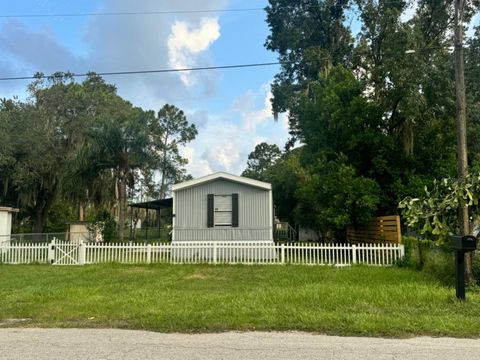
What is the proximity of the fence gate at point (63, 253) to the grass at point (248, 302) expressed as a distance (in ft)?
9.31

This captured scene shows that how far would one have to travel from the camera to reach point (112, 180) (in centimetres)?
2711

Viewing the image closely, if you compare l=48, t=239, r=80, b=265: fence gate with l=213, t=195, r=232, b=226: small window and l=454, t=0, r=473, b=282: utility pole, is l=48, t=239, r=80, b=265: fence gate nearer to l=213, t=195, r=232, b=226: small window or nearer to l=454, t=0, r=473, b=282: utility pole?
l=213, t=195, r=232, b=226: small window

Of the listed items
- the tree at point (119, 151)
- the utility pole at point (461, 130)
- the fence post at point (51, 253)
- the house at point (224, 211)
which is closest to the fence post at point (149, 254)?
the house at point (224, 211)

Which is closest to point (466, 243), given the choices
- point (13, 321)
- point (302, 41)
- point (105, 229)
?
point (13, 321)

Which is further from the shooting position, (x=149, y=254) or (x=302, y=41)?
(x=302, y=41)

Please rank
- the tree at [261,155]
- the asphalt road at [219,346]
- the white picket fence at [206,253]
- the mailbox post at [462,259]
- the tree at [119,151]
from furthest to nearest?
the tree at [261,155], the tree at [119,151], the white picket fence at [206,253], the mailbox post at [462,259], the asphalt road at [219,346]

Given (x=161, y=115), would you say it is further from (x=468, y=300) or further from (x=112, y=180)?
(x=468, y=300)

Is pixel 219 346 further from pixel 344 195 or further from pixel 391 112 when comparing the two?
pixel 391 112

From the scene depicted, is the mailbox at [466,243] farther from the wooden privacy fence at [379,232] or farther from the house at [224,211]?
the house at [224,211]

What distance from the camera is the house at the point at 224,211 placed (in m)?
16.3

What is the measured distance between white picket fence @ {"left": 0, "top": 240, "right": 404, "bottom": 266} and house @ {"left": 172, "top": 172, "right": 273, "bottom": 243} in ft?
5.15

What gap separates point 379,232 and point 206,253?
21.2 feet

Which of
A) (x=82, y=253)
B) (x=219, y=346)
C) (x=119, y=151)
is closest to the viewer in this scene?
(x=219, y=346)

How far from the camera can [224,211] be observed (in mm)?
16531
